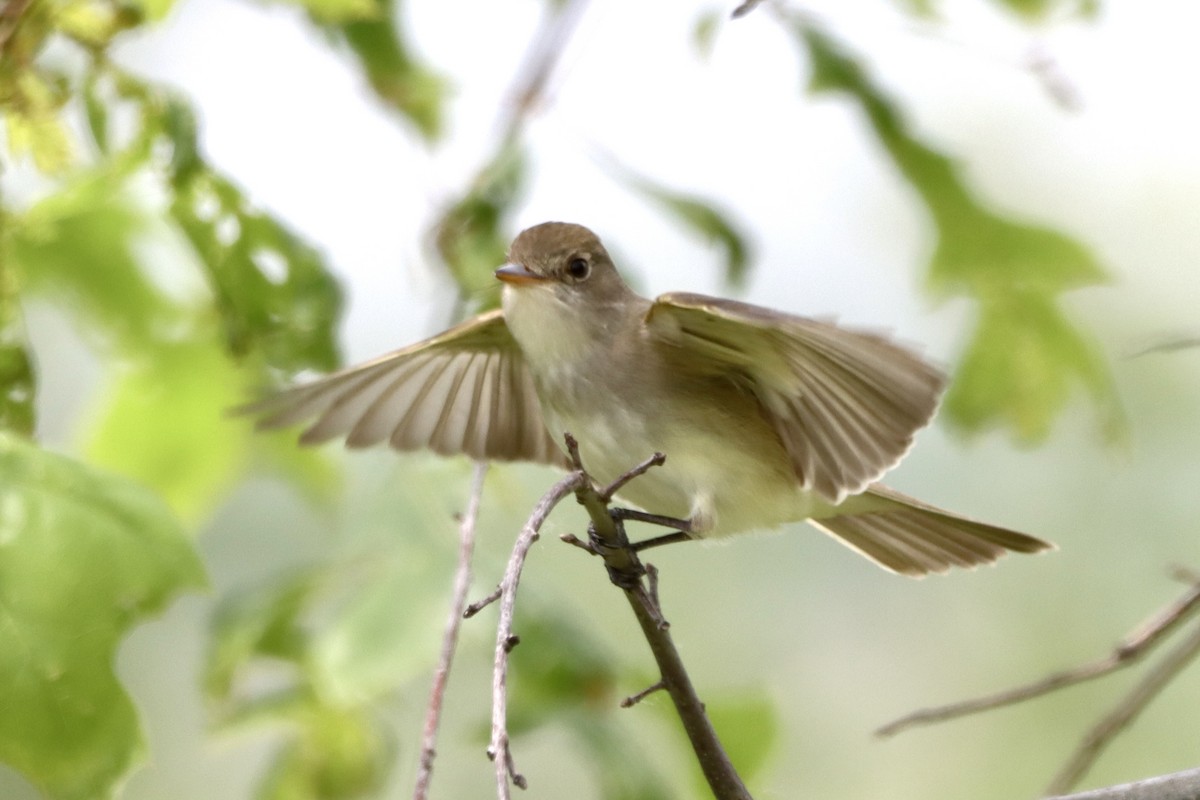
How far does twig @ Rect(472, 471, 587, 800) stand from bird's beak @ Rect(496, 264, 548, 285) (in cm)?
137

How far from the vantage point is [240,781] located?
277 inches

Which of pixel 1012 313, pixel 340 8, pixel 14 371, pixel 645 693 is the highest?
pixel 340 8

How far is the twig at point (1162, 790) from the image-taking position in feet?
5.64

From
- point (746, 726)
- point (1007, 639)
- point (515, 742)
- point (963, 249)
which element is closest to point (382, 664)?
point (515, 742)

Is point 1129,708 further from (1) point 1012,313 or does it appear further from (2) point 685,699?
(1) point 1012,313

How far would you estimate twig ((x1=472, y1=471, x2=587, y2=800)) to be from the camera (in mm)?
1502

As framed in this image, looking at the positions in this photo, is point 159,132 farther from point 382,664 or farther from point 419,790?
point 419,790

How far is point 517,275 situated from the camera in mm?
3107

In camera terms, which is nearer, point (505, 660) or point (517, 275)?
point (505, 660)

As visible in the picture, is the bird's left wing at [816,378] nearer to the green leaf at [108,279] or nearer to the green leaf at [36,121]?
the green leaf at [36,121]

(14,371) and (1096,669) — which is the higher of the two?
(14,371)

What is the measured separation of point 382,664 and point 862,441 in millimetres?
1064

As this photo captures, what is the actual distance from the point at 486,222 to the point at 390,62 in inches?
25.9

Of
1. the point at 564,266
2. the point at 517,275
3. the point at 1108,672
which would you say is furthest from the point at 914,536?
the point at 517,275
